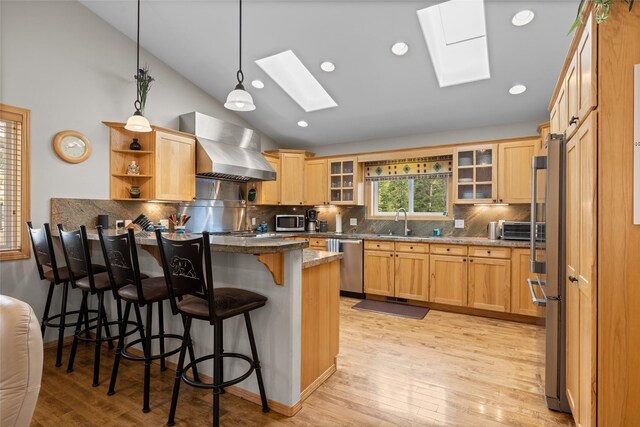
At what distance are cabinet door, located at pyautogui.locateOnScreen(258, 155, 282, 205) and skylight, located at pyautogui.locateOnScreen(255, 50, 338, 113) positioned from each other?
108cm

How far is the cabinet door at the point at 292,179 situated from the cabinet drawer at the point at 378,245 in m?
1.52

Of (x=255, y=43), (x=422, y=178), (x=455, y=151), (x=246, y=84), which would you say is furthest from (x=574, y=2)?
(x=246, y=84)

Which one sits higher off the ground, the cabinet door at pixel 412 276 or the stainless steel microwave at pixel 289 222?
the stainless steel microwave at pixel 289 222

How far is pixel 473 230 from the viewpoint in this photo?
4.62 metres

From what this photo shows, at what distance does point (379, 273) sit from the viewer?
4590mm

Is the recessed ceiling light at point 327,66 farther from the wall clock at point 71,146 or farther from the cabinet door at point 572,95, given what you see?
the wall clock at point 71,146

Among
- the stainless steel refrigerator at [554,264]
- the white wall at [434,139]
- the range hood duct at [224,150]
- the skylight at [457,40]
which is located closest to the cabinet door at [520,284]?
the white wall at [434,139]

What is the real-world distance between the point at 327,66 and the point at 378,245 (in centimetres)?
244

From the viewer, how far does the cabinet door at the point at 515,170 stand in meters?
4.02

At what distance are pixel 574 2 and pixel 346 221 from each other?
3.86 m

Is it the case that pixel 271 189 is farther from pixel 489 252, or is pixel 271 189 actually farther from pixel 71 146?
pixel 489 252

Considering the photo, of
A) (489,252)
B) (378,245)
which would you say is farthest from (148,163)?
(489,252)

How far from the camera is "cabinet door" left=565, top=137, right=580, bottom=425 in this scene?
169 centimetres

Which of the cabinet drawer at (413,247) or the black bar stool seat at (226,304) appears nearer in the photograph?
the black bar stool seat at (226,304)
